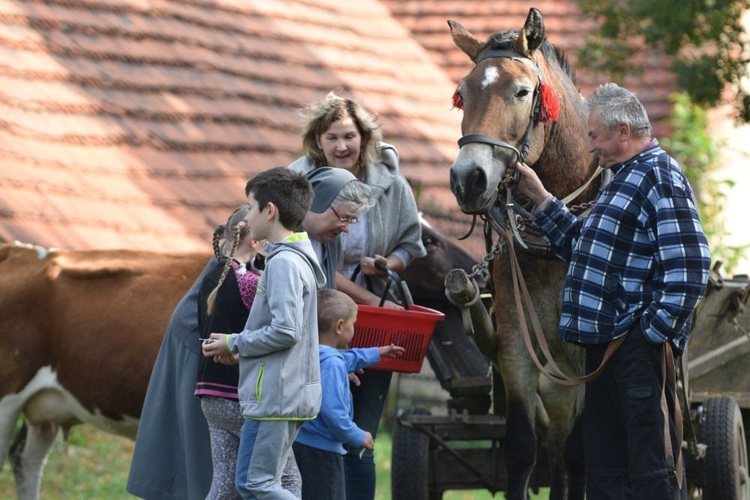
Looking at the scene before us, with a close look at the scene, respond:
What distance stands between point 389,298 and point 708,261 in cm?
166

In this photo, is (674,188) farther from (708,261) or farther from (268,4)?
(268,4)

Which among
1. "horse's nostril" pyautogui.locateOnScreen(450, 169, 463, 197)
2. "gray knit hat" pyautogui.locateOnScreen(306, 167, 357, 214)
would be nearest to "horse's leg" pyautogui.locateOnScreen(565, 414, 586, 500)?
"horse's nostril" pyautogui.locateOnScreen(450, 169, 463, 197)

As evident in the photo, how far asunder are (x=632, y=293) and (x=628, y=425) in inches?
18.3

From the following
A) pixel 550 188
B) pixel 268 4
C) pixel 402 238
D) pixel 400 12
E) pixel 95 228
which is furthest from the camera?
pixel 400 12

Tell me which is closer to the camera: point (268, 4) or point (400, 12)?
point (268, 4)

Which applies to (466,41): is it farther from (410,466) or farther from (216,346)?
(410,466)

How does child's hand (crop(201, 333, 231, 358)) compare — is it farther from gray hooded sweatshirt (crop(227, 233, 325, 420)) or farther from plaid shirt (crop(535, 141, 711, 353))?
plaid shirt (crop(535, 141, 711, 353))

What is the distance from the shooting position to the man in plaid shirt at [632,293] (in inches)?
173

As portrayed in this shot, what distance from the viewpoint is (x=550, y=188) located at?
534cm

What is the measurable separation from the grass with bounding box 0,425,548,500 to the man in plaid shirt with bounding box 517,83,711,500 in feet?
12.9

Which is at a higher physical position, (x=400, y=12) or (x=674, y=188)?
(x=400, y=12)

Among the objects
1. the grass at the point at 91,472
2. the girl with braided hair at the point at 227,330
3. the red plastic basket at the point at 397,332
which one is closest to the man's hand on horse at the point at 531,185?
the red plastic basket at the point at 397,332

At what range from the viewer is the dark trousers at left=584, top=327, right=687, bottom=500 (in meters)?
4.47

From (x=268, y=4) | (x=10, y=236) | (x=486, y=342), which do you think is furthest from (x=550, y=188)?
(x=268, y=4)
